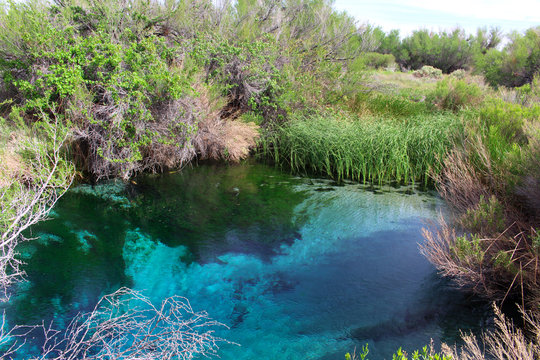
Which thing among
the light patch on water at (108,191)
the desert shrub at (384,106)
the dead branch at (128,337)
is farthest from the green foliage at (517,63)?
the dead branch at (128,337)

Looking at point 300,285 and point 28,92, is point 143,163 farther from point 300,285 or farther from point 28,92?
point 300,285

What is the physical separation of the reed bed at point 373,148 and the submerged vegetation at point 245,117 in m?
0.04

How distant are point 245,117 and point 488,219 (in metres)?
8.32

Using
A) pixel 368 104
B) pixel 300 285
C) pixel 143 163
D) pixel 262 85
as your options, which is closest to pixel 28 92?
pixel 143 163

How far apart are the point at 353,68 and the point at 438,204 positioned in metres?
7.11

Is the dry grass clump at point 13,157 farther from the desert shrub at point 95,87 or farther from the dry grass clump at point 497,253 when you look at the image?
the dry grass clump at point 497,253

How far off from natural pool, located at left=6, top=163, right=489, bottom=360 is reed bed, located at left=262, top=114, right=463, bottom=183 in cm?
67

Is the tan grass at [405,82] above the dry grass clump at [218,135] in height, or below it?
above

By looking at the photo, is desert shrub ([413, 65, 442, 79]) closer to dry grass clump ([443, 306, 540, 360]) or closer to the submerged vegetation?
the submerged vegetation

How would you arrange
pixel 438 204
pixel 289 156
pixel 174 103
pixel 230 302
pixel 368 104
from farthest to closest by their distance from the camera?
pixel 368 104
pixel 289 156
pixel 174 103
pixel 438 204
pixel 230 302

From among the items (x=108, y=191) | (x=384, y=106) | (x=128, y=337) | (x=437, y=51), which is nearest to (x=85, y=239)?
(x=108, y=191)

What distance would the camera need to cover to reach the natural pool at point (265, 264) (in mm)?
4715

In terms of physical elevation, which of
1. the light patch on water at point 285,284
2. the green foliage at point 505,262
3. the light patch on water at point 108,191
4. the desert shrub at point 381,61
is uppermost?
the desert shrub at point 381,61

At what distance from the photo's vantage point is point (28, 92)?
28.6ft
